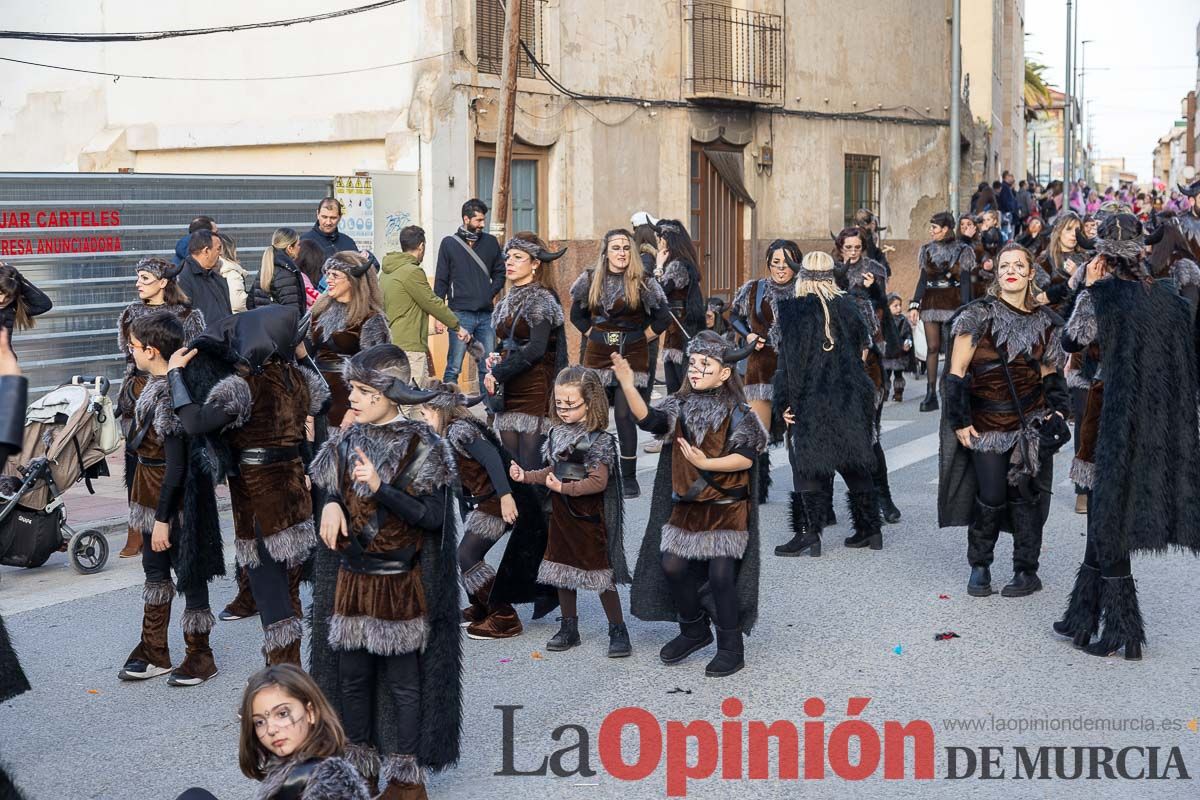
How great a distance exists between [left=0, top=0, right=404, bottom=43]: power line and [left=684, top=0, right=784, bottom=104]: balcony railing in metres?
6.57

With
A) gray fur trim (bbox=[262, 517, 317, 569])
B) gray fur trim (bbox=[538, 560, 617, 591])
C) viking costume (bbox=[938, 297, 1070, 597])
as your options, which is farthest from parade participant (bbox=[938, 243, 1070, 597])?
gray fur trim (bbox=[262, 517, 317, 569])

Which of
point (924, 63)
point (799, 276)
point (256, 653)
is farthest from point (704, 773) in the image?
point (924, 63)

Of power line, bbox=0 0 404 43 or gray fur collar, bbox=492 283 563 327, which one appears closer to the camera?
gray fur collar, bbox=492 283 563 327

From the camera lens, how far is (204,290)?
11422 mm

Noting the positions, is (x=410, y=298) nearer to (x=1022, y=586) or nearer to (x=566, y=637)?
(x=566, y=637)

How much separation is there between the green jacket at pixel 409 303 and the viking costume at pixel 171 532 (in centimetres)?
527

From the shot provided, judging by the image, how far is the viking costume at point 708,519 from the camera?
278 inches

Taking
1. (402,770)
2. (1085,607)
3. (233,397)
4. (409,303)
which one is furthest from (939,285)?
(402,770)

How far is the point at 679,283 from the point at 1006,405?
13.9ft

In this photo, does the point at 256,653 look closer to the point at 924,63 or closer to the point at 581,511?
the point at 581,511

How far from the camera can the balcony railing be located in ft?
76.9

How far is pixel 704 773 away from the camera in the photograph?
19.6ft

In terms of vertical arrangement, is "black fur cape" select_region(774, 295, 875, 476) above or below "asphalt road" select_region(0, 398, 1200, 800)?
above

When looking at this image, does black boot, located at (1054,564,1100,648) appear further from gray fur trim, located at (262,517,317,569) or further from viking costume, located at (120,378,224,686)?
viking costume, located at (120,378,224,686)
